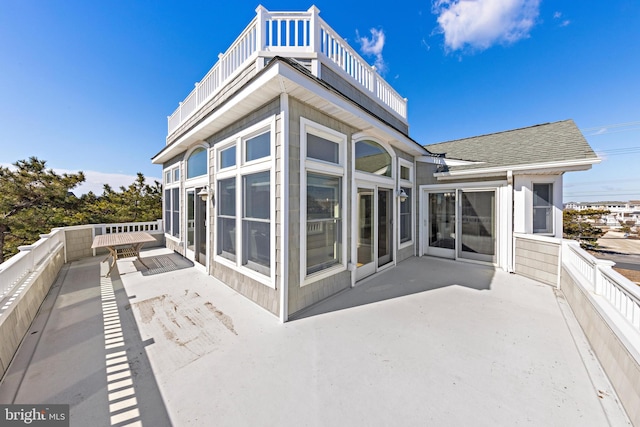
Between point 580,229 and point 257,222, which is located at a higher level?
point 257,222

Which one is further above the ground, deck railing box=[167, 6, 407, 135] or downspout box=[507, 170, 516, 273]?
deck railing box=[167, 6, 407, 135]

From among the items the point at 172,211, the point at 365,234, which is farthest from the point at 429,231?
the point at 172,211

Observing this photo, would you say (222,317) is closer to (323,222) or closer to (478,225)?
(323,222)

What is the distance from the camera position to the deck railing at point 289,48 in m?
3.88

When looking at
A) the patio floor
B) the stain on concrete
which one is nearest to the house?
the stain on concrete

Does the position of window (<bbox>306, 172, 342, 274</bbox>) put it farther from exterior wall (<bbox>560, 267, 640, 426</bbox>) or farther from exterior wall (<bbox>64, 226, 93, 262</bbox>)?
exterior wall (<bbox>64, 226, 93, 262</bbox>)

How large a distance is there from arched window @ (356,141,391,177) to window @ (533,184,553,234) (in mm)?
3480

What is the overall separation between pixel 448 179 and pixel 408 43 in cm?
588

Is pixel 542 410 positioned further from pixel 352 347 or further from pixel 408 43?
pixel 408 43

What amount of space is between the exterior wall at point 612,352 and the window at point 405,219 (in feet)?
11.0

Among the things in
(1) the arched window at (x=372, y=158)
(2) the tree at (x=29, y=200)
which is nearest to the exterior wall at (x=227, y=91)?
(1) the arched window at (x=372, y=158)

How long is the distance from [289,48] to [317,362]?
496cm

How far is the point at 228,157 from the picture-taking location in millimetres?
4465

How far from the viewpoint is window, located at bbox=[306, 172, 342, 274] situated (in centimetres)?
350
